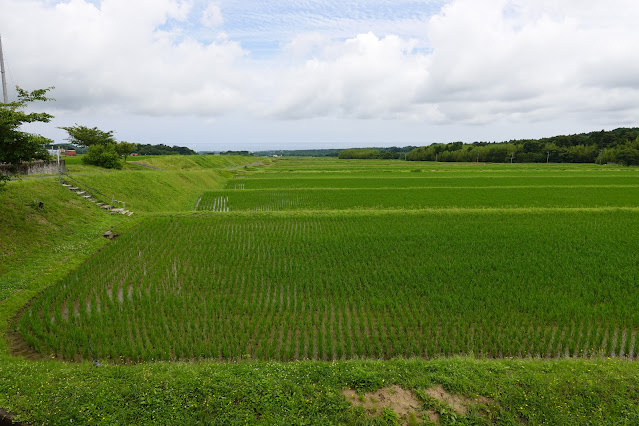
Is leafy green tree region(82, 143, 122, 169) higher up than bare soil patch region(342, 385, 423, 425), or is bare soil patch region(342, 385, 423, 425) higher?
leafy green tree region(82, 143, 122, 169)

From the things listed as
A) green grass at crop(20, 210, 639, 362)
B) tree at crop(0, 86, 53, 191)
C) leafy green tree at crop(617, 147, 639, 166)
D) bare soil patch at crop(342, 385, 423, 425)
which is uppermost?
leafy green tree at crop(617, 147, 639, 166)

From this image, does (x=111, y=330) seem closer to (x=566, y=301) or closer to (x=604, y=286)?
(x=566, y=301)

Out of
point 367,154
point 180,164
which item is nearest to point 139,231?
point 180,164

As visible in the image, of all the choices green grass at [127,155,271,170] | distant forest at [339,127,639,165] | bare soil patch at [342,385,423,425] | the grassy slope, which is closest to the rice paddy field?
the grassy slope

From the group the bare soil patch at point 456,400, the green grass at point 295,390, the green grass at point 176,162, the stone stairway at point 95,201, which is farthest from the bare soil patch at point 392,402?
the green grass at point 176,162

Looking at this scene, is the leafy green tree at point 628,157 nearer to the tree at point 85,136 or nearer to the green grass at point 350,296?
the green grass at point 350,296

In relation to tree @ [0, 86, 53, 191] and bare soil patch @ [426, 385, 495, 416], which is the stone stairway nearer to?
tree @ [0, 86, 53, 191]
